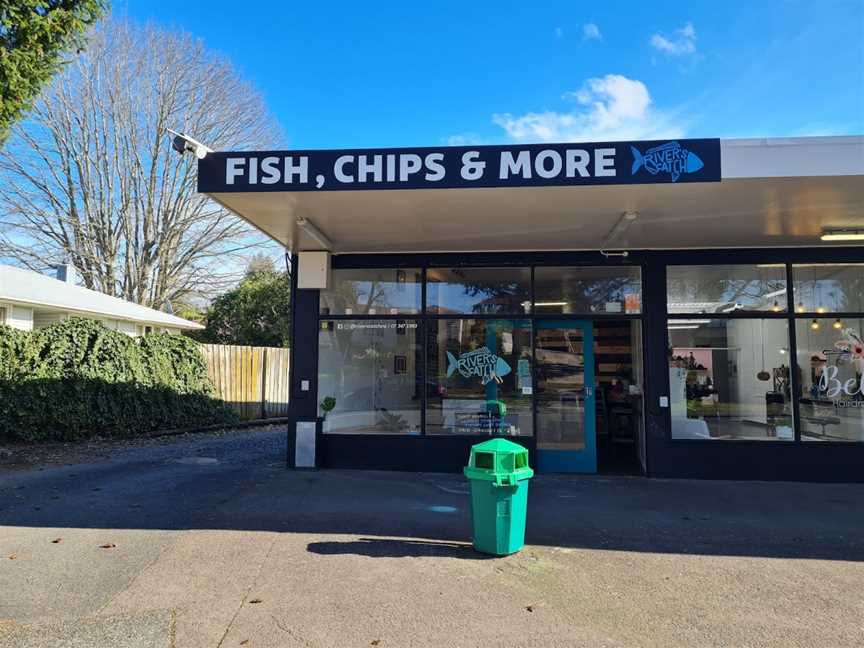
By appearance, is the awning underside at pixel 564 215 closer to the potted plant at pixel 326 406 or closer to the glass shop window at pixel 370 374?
the glass shop window at pixel 370 374

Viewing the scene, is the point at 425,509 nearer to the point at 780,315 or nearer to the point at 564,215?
the point at 564,215

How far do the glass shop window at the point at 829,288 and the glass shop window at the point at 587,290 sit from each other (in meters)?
2.29

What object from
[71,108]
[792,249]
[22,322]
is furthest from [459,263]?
[71,108]

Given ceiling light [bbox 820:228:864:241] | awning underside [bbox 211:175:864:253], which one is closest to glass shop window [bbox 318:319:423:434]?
awning underside [bbox 211:175:864:253]

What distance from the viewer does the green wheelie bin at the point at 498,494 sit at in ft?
17.2

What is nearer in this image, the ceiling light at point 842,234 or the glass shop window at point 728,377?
the ceiling light at point 842,234

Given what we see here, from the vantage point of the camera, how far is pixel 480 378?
922 cm

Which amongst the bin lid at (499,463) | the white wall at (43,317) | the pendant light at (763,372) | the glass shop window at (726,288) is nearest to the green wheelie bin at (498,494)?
the bin lid at (499,463)

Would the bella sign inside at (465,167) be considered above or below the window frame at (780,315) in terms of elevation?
above

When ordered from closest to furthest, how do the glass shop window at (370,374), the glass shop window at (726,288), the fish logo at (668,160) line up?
the fish logo at (668,160) → the glass shop window at (726,288) → the glass shop window at (370,374)

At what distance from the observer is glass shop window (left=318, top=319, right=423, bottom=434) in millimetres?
9273

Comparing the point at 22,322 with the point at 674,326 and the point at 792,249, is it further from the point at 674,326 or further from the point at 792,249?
the point at 792,249

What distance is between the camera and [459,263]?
9414mm

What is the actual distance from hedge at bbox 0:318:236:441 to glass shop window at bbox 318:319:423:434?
6087 millimetres
